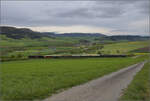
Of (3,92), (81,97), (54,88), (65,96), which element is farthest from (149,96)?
(3,92)

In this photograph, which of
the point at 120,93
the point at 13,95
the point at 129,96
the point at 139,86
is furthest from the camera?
the point at 139,86

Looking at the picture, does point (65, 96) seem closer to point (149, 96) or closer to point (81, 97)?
point (81, 97)

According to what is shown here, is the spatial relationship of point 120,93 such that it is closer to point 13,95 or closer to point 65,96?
point 65,96

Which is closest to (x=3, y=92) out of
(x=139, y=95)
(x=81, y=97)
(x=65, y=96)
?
(x=65, y=96)

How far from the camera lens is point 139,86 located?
17.4 meters

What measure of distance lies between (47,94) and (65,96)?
5.01 feet

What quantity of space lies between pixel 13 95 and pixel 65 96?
153 inches

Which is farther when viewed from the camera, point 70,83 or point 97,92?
point 70,83

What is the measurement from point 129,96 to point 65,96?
5.12 metres

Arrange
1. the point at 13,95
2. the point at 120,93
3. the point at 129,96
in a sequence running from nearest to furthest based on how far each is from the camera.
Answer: the point at 13,95 < the point at 129,96 < the point at 120,93

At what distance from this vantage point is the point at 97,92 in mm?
14883

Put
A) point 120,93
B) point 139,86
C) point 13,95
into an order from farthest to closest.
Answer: point 139,86, point 120,93, point 13,95

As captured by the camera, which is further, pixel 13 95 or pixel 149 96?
pixel 149 96

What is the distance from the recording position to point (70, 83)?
17922 millimetres
